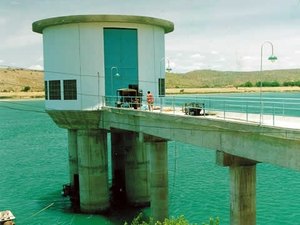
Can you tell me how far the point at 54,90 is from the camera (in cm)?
3136

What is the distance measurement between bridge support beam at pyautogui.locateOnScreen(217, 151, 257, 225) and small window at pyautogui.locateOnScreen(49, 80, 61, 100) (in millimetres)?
16392

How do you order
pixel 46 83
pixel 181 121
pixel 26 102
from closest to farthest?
pixel 181 121 → pixel 46 83 → pixel 26 102

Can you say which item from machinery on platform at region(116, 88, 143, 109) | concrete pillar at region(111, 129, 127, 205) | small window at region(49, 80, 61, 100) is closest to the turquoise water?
small window at region(49, 80, 61, 100)

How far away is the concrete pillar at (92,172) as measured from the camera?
30047 millimetres

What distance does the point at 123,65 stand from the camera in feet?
100

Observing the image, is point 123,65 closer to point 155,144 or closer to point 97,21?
point 97,21

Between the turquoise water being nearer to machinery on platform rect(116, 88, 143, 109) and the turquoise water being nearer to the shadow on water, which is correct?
the shadow on water

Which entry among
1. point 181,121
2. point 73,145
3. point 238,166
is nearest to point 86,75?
point 73,145

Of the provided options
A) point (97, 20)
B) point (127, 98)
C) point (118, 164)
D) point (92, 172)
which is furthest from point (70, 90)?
point (118, 164)

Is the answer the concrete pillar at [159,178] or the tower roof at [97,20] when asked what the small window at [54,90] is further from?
the concrete pillar at [159,178]

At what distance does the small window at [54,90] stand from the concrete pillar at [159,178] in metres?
9.45

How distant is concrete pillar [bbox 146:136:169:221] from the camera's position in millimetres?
25062

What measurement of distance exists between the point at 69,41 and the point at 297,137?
65.6ft

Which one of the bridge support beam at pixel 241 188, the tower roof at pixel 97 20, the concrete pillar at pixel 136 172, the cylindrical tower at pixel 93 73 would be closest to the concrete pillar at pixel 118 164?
the concrete pillar at pixel 136 172
